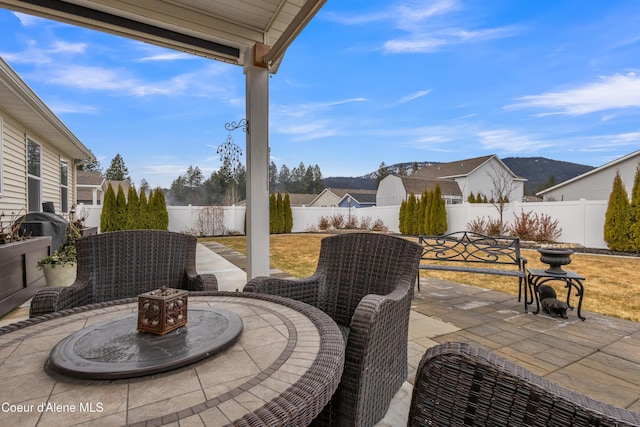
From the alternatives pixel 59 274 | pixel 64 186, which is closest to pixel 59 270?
pixel 59 274

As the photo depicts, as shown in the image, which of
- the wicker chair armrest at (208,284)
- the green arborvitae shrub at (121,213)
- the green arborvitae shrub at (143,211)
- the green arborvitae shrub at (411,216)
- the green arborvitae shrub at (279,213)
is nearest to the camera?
the wicker chair armrest at (208,284)

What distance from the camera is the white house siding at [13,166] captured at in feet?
17.8

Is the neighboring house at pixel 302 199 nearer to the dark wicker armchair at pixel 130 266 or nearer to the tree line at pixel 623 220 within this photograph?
Result: the tree line at pixel 623 220

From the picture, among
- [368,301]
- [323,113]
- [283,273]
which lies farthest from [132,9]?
[323,113]

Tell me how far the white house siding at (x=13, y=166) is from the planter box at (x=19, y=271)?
2.19 m

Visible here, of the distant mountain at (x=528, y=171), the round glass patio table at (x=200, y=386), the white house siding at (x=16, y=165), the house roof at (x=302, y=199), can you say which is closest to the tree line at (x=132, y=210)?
the white house siding at (x=16, y=165)

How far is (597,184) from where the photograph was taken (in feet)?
53.1

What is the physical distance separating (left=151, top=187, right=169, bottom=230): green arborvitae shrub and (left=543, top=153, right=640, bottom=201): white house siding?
1881 centimetres

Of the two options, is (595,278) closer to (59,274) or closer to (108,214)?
(59,274)

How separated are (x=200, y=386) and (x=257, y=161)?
8.28 ft

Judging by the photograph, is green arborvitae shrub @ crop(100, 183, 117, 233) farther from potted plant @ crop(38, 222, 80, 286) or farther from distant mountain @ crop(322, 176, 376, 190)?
distant mountain @ crop(322, 176, 376, 190)

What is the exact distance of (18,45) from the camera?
1183 centimetres

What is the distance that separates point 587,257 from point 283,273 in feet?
22.8

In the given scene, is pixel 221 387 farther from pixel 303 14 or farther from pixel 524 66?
pixel 524 66
